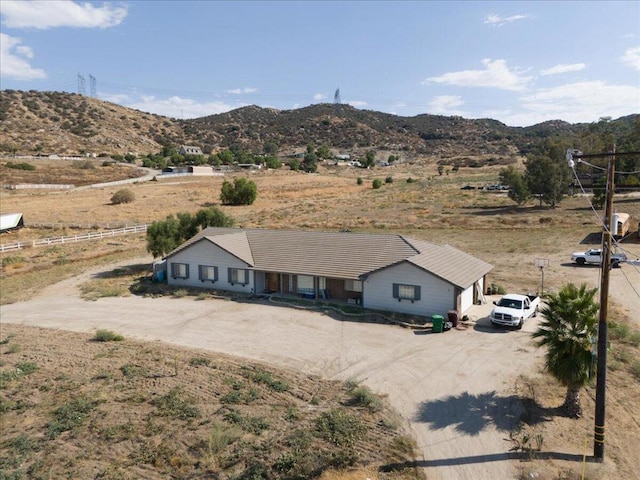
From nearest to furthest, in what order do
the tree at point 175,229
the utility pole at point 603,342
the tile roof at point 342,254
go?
the utility pole at point 603,342, the tile roof at point 342,254, the tree at point 175,229

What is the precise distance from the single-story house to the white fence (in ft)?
87.8

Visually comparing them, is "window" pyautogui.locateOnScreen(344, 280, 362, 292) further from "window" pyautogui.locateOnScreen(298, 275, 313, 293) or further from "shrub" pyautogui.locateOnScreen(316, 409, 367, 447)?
"shrub" pyautogui.locateOnScreen(316, 409, 367, 447)

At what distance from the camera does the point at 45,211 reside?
78812mm

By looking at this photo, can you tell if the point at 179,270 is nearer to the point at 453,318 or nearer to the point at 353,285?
the point at 353,285

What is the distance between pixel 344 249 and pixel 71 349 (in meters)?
17.2

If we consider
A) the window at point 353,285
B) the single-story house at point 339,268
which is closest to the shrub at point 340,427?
the single-story house at point 339,268

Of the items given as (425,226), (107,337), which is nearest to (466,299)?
(107,337)

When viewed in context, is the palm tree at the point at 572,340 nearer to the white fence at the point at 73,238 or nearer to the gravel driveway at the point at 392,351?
the gravel driveway at the point at 392,351

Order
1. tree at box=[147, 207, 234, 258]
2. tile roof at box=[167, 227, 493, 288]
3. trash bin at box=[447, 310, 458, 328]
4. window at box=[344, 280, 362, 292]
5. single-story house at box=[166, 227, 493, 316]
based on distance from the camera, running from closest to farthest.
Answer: trash bin at box=[447, 310, 458, 328]
single-story house at box=[166, 227, 493, 316]
tile roof at box=[167, 227, 493, 288]
window at box=[344, 280, 362, 292]
tree at box=[147, 207, 234, 258]

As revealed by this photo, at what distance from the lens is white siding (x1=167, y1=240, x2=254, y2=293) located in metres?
34.1

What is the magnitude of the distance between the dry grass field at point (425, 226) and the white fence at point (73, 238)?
1700 mm

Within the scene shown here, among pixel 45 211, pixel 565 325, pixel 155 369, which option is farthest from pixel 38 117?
pixel 565 325

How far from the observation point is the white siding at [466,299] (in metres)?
27.8

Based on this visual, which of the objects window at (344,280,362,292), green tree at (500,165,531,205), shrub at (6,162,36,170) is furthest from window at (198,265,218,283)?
shrub at (6,162,36,170)
